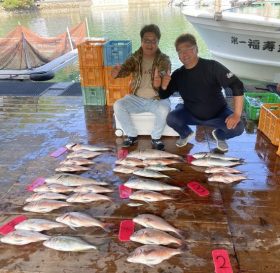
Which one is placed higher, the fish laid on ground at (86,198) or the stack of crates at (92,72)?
the stack of crates at (92,72)

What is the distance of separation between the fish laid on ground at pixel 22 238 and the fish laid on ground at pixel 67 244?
94mm

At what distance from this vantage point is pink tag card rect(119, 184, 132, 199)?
2.77 meters

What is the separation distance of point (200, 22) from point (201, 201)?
7200 millimetres

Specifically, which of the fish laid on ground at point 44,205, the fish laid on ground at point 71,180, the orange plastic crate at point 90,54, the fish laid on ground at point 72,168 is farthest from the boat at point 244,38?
the fish laid on ground at point 44,205

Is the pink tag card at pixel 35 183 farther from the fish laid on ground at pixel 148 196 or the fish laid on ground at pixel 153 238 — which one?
the fish laid on ground at pixel 153 238

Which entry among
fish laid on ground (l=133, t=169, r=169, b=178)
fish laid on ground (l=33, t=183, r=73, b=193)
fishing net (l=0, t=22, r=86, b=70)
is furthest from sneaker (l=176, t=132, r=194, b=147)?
fishing net (l=0, t=22, r=86, b=70)

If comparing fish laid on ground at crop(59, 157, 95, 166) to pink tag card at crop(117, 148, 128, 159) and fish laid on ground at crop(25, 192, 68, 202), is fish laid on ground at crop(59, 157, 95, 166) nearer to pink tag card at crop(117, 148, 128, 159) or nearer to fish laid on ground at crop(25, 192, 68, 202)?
pink tag card at crop(117, 148, 128, 159)

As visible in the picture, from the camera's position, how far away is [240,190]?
2852 millimetres

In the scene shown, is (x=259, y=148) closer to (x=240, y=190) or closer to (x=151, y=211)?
(x=240, y=190)

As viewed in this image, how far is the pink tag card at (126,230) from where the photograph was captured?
2.25 metres

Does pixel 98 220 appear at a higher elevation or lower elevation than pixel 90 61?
lower

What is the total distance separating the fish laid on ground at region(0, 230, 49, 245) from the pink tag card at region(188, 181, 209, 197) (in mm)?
1342

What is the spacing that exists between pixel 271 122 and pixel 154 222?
86.0 inches

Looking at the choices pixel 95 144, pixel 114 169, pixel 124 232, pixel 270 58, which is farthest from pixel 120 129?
pixel 270 58
